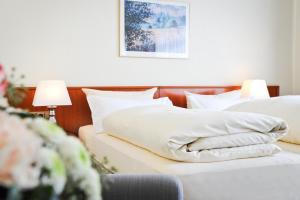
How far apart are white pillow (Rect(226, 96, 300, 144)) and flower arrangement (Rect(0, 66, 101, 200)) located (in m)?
1.83

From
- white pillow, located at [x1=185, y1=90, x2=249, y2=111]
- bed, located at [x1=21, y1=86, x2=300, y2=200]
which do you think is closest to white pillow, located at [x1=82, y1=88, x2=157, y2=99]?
white pillow, located at [x1=185, y1=90, x2=249, y2=111]

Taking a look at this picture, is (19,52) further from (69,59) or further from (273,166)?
(273,166)

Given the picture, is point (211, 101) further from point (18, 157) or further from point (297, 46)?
point (18, 157)

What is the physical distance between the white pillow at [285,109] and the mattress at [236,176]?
1.25ft

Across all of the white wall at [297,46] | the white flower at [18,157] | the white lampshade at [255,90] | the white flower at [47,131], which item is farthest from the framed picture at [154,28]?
the white flower at [18,157]

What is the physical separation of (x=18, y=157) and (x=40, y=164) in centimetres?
5

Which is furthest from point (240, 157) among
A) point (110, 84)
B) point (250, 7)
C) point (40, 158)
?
point (250, 7)

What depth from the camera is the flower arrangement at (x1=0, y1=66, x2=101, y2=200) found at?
0.45 m

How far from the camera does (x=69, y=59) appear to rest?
3.45m

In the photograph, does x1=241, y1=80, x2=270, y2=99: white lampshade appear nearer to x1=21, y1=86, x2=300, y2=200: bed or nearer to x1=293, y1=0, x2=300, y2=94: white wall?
x1=293, y1=0, x2=300, y2=94: white wall

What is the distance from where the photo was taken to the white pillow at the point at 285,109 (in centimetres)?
213

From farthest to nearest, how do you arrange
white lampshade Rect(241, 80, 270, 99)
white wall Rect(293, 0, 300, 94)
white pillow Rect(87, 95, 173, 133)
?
white wall Rect(293, 0, 300, 94) < white lampshade Rect(241, 80, 270, 99) < white pillow Rect(87, 95, 173, 133)

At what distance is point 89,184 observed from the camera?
56cm

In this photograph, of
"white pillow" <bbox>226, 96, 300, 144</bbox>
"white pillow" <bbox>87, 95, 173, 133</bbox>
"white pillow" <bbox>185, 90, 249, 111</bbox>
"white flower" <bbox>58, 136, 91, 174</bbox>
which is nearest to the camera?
"white flower" <bbox>58, 136, 91, 174</bbox>
